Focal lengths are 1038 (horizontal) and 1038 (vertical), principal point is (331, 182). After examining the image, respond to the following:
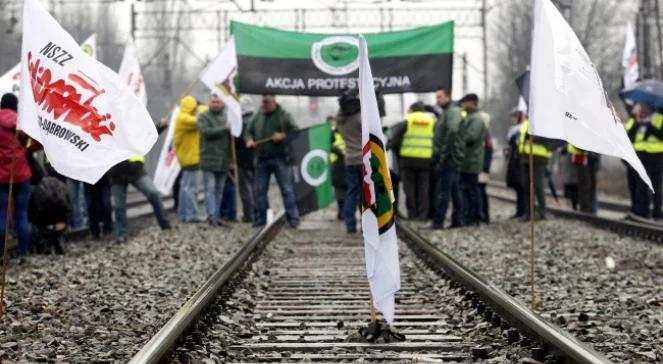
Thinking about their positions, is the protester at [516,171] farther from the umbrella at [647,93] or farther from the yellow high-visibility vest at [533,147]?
the umbrella at [647,93]

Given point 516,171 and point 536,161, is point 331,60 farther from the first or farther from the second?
point 516,171

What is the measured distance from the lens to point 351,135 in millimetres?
13398

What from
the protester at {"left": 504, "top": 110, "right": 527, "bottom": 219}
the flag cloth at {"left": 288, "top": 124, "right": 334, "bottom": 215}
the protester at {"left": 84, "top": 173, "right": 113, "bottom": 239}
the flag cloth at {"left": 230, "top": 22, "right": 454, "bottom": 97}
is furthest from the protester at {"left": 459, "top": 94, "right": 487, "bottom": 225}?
the protester at {"left": 84, "top": 173, "right": 113, "bottom": 239}

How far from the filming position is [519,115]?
1684cm

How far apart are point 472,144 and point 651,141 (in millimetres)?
2476

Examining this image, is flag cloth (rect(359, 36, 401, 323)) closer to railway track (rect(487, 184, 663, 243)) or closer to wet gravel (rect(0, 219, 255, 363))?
wet gravel (rect(0, 219, 255, 363))

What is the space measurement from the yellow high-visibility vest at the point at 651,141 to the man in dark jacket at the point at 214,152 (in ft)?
19.5

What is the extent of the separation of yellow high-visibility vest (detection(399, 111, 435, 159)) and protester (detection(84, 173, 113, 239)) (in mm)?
4661

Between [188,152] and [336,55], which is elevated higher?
[336,55]

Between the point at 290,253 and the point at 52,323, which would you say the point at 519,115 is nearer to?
the point at 290,253

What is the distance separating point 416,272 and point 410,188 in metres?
6.77

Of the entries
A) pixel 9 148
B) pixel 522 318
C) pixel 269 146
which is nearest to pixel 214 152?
pixel 269 146

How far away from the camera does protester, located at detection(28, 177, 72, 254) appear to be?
11.2m

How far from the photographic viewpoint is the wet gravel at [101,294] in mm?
5859
